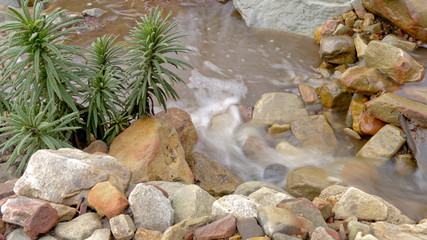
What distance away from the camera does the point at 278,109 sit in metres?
6.12

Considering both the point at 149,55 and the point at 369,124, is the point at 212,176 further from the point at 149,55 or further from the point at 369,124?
the point at 369,124

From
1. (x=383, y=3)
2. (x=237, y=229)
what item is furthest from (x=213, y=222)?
(x=383, y=3)

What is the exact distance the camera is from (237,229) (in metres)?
2.34

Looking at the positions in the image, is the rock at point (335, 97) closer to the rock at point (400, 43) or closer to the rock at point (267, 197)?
the rock at point (400, 43)

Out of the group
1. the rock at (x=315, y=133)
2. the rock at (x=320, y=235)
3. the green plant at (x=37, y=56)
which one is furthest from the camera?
the rock at (x=315, y=133)

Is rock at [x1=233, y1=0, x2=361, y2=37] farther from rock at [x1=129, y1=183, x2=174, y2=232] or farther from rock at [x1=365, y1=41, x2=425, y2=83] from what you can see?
rock at [x1=129, y1=183, x2=174, y2=232]

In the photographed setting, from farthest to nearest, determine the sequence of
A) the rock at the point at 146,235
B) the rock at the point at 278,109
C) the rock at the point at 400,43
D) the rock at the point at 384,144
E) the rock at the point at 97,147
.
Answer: the rock at the point at 400,43
the rock at the point at 278,109
the rock at the point at 384,144
the rock at the point at 97,147
the rock at the point at 146,235

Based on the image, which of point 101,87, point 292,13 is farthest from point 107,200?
point 292,13

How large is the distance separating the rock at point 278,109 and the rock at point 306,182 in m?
1.32

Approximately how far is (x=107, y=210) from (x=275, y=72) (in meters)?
5.55

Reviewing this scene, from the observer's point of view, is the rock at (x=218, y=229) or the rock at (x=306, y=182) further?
the rock at (x=306, y=182)

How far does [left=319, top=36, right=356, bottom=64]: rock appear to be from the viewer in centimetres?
680

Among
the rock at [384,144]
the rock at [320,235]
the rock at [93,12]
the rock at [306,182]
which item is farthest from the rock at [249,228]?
the rock at [93,12]

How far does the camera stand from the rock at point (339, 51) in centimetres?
680
